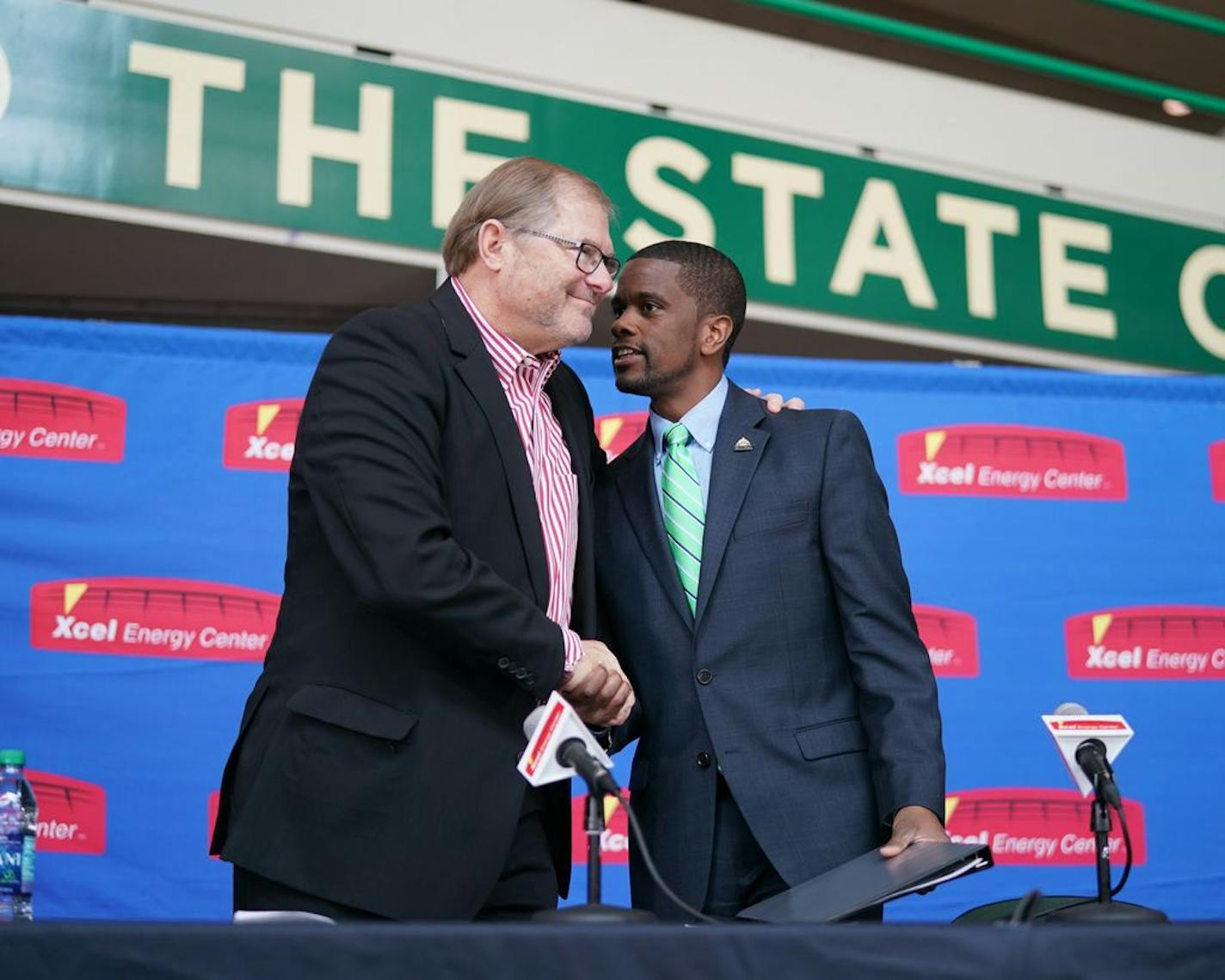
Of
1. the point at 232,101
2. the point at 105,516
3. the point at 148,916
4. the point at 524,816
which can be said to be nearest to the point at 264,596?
the point at 105,516

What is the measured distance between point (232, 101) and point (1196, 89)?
6.07 meters

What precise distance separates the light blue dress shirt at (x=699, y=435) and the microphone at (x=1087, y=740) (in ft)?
2.59

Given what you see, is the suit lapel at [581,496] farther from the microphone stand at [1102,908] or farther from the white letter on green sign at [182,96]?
the white letter on green sign at [182,96]

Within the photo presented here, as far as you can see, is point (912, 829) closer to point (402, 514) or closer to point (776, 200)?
point (402, 514)

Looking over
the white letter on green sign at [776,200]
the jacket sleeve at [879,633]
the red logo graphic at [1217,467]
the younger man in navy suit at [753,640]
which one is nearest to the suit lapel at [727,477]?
the younger man in navy suit at [753,640]

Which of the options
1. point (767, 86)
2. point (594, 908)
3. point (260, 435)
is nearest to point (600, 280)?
point (594, 908)

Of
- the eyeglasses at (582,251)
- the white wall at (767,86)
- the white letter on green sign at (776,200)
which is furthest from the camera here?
the white letter on green sign at (776,200)

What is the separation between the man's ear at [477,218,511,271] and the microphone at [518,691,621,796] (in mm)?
929

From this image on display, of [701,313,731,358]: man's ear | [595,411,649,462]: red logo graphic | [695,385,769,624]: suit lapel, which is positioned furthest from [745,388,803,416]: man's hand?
[595,411,649,462]: red logo graphic

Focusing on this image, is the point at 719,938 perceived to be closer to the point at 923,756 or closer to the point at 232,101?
the point at 923,756

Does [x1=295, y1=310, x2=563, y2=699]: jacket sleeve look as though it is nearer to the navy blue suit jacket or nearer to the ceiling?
the navy blue suit jacket

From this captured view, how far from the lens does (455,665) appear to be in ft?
6.61

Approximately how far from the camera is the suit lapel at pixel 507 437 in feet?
6.94

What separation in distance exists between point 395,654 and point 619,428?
79.3 inches
